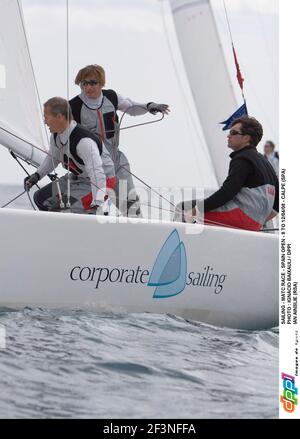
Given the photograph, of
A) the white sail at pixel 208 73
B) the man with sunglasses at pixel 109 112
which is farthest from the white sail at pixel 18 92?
the white sail at pixel 208 73

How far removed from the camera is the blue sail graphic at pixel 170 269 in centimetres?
441

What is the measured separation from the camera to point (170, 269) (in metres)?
4.45

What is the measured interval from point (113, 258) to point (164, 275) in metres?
0.28

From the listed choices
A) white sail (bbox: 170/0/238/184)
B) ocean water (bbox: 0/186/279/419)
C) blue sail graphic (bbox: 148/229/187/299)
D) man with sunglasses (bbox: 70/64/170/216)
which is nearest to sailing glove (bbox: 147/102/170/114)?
man with sunglasses (bbox: 70/64/170/216)

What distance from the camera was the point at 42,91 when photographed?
208 inches

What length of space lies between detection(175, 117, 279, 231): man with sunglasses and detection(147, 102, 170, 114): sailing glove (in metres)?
0.38

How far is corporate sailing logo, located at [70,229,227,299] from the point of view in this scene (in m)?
4.29

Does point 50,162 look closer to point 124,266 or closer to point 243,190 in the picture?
point 124,266

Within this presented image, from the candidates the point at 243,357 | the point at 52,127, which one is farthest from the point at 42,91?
the point at 243,357

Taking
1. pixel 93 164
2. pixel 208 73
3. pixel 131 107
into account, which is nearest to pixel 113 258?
pixel 93 164

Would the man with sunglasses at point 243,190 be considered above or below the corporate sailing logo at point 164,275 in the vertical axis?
above

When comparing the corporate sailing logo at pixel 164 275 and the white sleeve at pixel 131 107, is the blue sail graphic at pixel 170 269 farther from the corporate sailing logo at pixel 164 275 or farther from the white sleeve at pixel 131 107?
the white sleeve at pixel 131 107

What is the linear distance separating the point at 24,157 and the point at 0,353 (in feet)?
4.60

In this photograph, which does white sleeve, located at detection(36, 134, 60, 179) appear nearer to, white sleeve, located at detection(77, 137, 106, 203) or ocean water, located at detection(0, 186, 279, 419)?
white sleeve, located at detection(77, 137, 106, 203)
